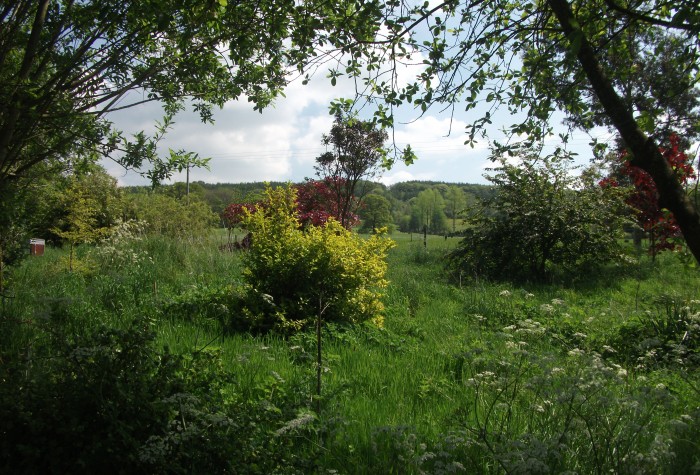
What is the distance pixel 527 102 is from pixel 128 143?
3.36 metres

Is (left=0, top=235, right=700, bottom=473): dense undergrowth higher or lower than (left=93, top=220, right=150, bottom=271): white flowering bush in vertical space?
lower

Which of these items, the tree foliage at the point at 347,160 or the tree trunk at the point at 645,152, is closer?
the tree trunk at the point at 645,152

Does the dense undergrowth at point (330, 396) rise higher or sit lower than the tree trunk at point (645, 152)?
lower

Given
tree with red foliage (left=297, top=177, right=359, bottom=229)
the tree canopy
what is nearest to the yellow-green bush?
the tree canopy

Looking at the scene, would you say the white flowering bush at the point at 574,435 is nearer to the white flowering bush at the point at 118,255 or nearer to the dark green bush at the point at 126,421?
the dark green bush at the point at 126,421

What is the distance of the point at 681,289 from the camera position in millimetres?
8633

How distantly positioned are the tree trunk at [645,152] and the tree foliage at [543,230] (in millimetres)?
8004

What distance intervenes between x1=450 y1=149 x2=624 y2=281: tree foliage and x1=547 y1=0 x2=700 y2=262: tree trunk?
8.00 m

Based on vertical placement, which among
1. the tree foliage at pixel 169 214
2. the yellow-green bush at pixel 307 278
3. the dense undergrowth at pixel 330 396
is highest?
the tree foliage at pixel 169 214

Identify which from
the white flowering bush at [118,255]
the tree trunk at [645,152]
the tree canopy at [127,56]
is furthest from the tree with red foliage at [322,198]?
the tree trunk at [645,152]

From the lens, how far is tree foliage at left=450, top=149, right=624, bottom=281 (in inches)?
401

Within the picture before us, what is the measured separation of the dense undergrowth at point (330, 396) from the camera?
2.27 meters

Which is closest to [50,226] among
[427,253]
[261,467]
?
[427,253]

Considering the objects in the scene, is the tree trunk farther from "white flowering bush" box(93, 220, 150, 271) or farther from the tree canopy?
"white flowering bush" box(93, 220, 150, 271)
